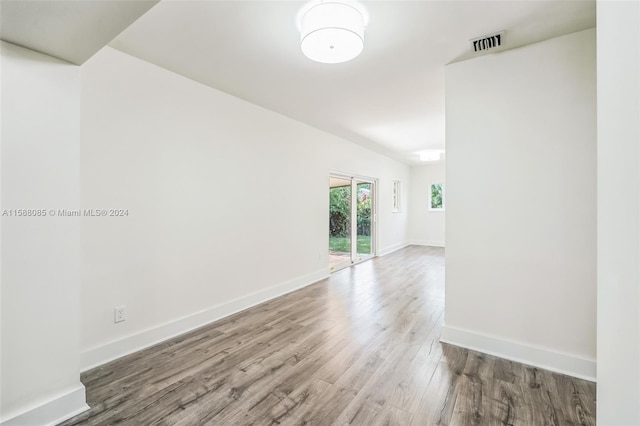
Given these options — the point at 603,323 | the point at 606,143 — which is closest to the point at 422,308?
the point at 603,323

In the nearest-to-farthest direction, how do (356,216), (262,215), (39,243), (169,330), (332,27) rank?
(39,243) → (332,27) → (169,330) → (262,215) → (356,216)

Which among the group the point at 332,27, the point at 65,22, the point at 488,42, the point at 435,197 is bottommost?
the point at 435,197

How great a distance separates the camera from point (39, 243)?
59.9 inches

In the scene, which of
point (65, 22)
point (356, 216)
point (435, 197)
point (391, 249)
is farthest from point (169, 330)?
point (435, 197)

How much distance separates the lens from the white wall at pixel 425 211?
838cm

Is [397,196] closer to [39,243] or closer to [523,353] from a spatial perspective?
[523,353]

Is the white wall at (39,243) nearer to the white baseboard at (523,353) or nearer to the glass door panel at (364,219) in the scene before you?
the white baseboard at (523,353)

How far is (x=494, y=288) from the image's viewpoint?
7.66 feet

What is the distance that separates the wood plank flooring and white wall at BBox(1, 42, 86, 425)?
0.28m

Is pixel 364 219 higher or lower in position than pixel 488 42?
lower

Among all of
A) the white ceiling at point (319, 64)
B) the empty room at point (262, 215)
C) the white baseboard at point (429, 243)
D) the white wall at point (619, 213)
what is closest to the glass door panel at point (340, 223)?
the empty room at point (262, 215)

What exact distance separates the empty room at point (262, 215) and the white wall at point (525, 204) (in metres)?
0.01

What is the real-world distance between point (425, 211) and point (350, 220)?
3.87 m

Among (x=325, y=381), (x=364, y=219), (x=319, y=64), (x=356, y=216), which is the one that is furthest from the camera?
(x=364, y=219)
